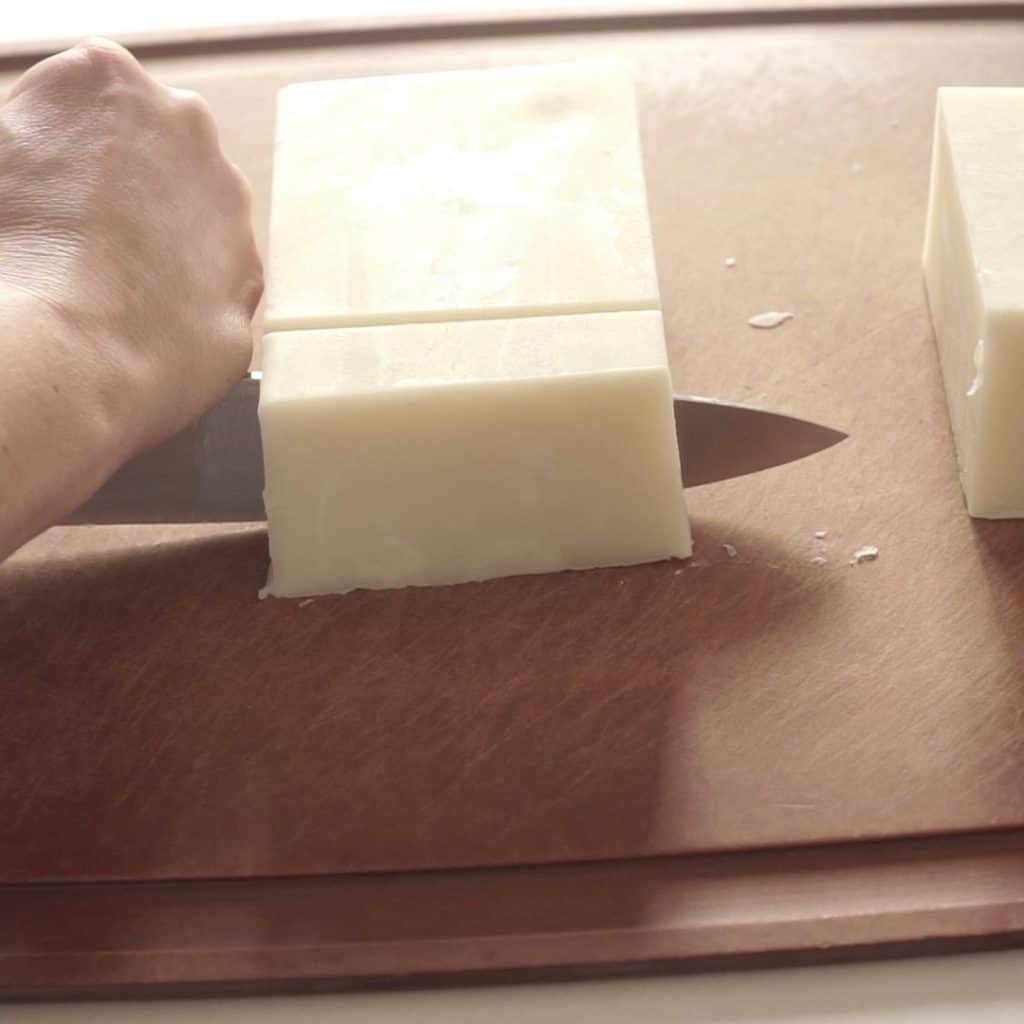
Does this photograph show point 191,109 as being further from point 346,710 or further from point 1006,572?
point 1006,572

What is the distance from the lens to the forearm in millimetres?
1335

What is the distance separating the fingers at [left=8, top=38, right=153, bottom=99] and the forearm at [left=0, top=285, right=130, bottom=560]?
0.28 m

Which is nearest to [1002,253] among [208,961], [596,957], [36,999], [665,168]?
[665,168]

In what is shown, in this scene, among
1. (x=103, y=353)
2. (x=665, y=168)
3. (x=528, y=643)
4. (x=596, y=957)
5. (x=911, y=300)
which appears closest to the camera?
(x=596, y=957)

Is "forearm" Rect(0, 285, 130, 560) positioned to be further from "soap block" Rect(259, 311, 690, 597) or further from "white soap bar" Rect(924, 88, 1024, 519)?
"white soap bar" Rect(924, 88, 1024, 519)

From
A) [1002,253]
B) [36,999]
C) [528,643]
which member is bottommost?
[36,999]

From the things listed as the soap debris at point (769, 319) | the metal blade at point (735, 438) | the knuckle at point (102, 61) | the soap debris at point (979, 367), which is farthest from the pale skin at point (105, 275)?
the soap debris at point (979, 367)

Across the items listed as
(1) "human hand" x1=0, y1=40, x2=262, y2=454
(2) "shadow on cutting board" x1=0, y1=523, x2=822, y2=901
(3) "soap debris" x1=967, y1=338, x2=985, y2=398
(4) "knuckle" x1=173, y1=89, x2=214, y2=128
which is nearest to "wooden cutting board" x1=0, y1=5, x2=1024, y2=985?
(2) "shadow on cutting board" x1=0, y1=523, x2=822, y2=901

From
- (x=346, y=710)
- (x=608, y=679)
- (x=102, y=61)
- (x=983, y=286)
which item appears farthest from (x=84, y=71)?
(x=983, y=286)

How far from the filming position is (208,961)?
131 centimetres

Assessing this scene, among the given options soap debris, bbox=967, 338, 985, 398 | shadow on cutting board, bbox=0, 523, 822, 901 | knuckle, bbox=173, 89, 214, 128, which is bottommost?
shadow on cutting board, bbox=0, 523, 822, 901

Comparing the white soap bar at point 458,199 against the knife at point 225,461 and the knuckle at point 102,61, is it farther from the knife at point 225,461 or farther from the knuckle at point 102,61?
the knuckle at point 102,61

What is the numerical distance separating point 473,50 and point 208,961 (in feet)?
4.47

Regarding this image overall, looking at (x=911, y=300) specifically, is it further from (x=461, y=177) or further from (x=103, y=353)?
(x=103, y=353)
